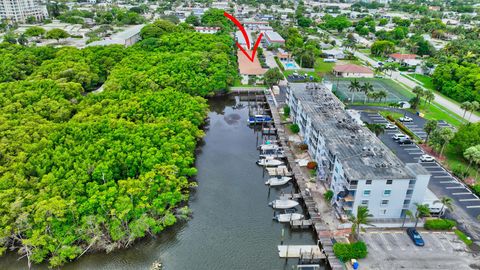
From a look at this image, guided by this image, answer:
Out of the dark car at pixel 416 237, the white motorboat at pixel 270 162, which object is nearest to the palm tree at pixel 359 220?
the dark car at pixel 416 237

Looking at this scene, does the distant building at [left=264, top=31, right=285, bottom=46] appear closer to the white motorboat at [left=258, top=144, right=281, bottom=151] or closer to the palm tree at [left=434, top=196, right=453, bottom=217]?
the white motorboat at [left=258, top=144, right=281, bottom=151]

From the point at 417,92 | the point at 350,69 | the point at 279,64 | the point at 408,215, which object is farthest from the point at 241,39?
the point at 408,215

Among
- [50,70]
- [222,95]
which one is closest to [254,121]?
[222,95]

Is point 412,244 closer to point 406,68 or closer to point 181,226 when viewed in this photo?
point 181,226

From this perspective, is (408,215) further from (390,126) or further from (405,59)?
(405,59)

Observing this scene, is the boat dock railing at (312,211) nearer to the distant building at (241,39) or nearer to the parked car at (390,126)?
the parked car at (390,126)

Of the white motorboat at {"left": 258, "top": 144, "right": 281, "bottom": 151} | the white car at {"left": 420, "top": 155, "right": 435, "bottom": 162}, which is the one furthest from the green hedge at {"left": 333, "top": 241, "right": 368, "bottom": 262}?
the white car at {"left": 420, "top": 155, "right": 435, "bottom": 162}
